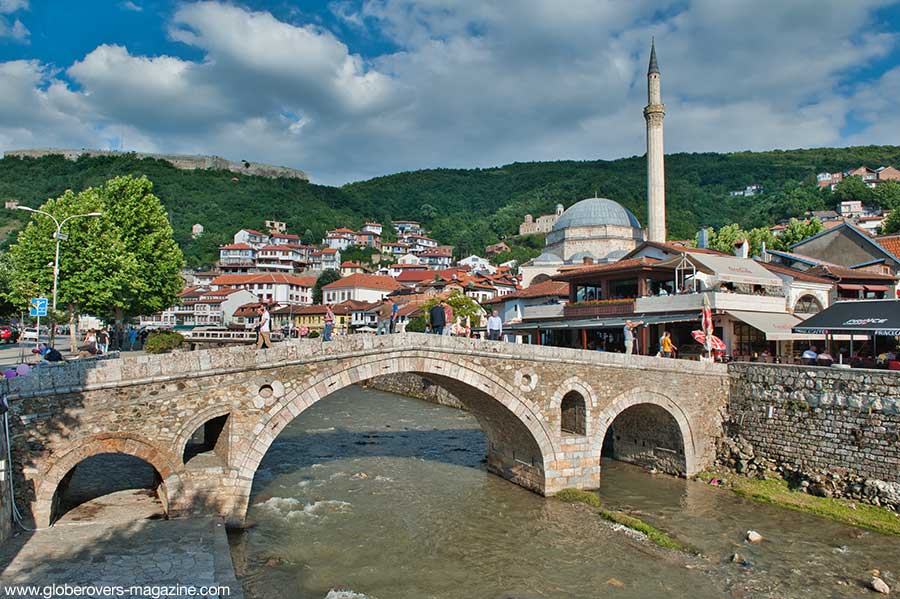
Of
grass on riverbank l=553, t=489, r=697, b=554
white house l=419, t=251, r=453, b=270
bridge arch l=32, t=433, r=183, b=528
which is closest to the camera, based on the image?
bridge arch l=32, t=433, r=183, b=528

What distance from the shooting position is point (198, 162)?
12912cm

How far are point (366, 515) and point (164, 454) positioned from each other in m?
5.21

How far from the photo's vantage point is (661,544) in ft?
42.4

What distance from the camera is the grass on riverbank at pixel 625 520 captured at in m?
12.9

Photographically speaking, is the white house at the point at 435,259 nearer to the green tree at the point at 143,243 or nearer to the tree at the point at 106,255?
the green tree at the point at 143,243

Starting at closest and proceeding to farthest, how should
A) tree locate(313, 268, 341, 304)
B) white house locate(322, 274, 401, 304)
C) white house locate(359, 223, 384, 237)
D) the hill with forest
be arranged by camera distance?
white house locate(322, 274, 401, 304) → tree locate(313, 268, 341, 304) → the hill with forest → white house locate(359, 223, 384, 237)

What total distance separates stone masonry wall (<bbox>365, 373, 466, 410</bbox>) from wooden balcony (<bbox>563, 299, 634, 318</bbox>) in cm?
724

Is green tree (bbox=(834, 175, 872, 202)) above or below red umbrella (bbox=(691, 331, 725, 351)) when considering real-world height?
above

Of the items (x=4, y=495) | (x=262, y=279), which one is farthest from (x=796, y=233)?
(x=262, y=279)

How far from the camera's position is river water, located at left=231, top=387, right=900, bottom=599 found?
436 inches

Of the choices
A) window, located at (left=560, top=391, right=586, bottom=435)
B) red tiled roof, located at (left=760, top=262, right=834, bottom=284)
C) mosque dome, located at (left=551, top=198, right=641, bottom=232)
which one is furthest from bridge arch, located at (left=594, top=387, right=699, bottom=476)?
mosque dome, located at (left=551, top=198, right=641, bottom=232)

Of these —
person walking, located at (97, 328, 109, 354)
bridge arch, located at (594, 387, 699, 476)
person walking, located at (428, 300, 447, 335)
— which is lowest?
bridge arch, located at (594, 387, 699, 476)

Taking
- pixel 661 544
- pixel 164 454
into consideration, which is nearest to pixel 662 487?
pixel 661 544

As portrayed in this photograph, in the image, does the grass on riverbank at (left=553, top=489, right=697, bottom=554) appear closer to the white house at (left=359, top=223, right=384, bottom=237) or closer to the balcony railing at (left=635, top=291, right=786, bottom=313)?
the balcony railing at (left=635, top=291, right=786, bottom=313)
